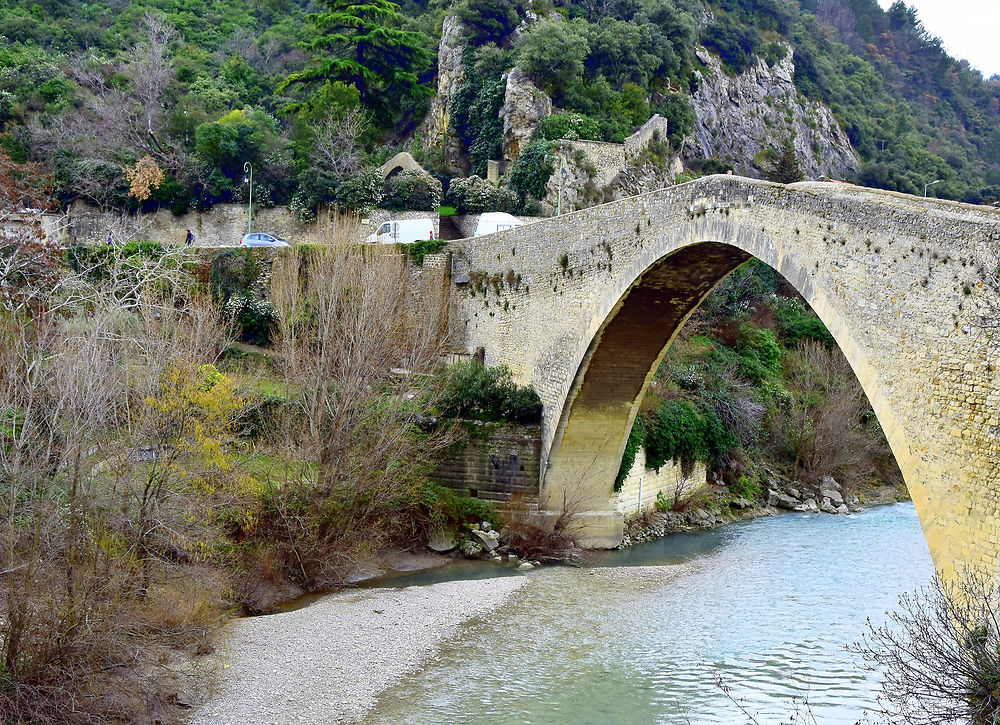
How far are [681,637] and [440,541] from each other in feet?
15.7

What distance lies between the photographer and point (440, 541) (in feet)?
51.1

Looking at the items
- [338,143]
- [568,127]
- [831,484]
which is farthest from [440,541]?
[568,127]

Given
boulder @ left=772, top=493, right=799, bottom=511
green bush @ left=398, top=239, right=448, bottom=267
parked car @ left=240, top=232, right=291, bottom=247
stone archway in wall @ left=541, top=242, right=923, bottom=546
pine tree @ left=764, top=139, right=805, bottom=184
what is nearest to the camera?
stone archway in wall @ left=541, top=242, right=923, bottom=546

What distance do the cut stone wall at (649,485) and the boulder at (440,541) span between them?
3573mm

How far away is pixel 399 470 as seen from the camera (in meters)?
14.6

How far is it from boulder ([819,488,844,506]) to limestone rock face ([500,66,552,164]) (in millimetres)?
13659

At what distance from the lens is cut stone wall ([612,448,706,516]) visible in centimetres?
1788

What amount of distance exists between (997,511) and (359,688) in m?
6.67

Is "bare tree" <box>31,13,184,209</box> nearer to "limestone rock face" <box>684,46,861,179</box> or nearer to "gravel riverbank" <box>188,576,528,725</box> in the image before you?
"limestone rock face" <box>684,46,861,179</box>

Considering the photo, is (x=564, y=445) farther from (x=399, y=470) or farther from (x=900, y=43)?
(x=900, y=43)

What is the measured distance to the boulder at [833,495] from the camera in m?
20.7

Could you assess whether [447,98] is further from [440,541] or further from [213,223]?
[440,541]

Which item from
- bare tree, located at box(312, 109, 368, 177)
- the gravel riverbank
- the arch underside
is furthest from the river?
bare tree, located at box(312, 109, 368, 177)

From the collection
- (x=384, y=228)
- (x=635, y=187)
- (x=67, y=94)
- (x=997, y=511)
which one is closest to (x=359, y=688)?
(x=997, y=511)
